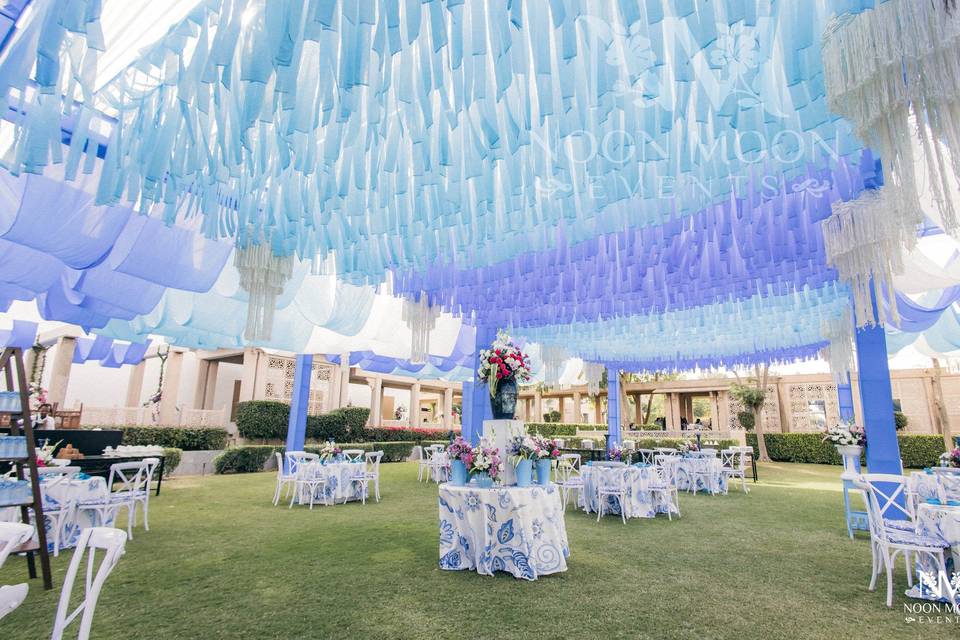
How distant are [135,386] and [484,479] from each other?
693 inches

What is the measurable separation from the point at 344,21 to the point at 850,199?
4.61 m

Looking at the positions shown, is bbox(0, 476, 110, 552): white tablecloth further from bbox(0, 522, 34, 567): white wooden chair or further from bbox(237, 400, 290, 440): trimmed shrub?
bbox(237, 400, 290, 440): trimmed shrub

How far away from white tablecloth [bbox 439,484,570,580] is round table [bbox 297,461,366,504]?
4229 millimetres

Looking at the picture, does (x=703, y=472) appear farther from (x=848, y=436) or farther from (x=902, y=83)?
(x=902, y=83)

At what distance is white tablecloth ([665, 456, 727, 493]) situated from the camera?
33.9ft

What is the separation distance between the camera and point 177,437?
12750 mm

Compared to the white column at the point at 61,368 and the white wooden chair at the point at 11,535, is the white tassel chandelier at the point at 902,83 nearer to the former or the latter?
the white wooden chair at the point at 11,535

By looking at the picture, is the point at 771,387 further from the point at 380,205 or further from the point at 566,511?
the point at 380,205

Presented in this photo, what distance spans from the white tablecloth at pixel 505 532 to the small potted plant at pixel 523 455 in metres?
0.16

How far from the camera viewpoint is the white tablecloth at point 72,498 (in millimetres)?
5121

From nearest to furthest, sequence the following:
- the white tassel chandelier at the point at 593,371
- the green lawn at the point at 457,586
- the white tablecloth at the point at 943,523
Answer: the green lawn at the point at 457,586
the white tablecloth at the point at 943,523
the white tassel chandelier at the point at 593,371

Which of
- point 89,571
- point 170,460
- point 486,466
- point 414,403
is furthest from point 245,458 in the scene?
point 89,571

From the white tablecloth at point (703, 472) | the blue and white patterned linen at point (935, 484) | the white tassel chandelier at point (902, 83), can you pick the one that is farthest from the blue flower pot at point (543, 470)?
the white tablecloth at point (703, 472)

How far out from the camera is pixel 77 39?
7.85 ft
